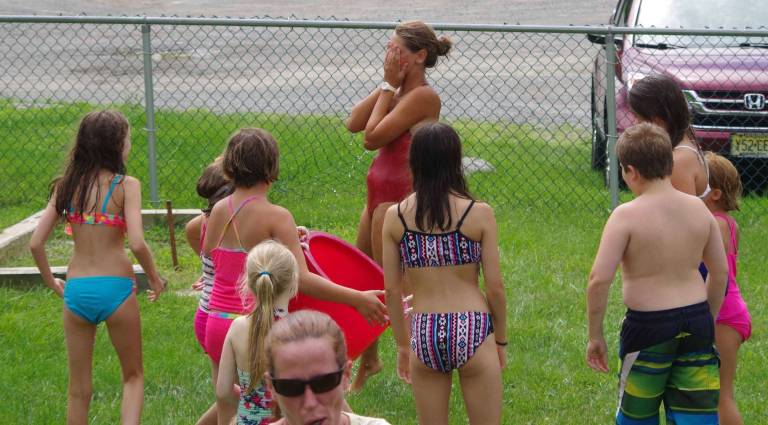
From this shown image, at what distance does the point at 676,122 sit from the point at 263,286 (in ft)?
5.81

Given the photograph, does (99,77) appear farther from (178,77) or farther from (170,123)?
(170,123)

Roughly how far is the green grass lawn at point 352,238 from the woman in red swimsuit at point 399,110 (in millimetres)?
894

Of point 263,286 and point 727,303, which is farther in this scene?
point 727,303

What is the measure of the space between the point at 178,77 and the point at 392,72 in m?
9.46

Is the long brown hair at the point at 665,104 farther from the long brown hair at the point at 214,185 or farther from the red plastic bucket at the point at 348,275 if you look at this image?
the long brown hair at the point at 214,185

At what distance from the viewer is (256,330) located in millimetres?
3797

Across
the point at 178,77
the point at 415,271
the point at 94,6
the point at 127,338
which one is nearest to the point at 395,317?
the point at 415,271

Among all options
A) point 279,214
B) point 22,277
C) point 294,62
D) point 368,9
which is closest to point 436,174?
point 279,214

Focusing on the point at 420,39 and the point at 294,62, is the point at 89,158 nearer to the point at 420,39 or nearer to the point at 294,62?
the point at 420,39

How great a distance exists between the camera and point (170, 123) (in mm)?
11133

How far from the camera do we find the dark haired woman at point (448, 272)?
4.27 metres

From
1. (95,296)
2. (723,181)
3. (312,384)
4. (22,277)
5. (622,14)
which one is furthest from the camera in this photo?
(622,14)

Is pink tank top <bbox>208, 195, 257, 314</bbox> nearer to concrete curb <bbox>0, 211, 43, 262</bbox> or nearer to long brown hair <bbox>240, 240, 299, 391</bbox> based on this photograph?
long brown hair <bbox>240, 240, 299, 391</bbox>

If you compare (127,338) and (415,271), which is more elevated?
(415,271)
